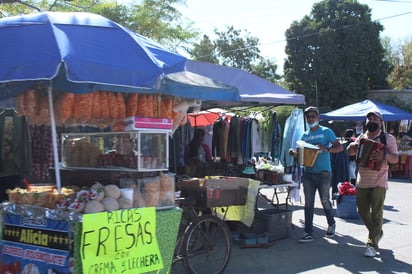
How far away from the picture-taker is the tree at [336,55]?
27906mm

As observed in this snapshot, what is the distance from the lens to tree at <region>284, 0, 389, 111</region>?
27.9 meters

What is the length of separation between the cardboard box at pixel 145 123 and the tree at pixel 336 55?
23625mm

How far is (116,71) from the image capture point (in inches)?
162

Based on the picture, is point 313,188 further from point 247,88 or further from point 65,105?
point 65,105

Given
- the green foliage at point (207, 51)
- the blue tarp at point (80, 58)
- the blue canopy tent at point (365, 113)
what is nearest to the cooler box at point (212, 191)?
the blue tarp at point (80, 58)

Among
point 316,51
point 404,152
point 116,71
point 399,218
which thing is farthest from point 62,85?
point 316,51

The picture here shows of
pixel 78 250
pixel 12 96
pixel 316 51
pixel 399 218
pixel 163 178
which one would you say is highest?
pixel 316 51

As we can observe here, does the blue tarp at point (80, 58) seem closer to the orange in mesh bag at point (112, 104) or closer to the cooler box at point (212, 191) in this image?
the orange in mesh bag at point (112, 104)

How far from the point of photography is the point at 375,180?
20.5 ft

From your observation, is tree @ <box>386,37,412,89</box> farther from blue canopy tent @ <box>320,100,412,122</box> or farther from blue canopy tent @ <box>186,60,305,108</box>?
blue canopy tent @ <box>186,60,305,108</box>

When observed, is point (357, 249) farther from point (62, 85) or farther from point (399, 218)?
point (62, 85)

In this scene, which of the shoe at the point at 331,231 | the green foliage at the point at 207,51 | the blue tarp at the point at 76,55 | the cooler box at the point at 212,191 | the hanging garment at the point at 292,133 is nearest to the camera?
the blue tarp at the point at 76,55

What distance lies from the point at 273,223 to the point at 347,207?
7.94 ft

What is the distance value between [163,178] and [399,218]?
6124 mm
